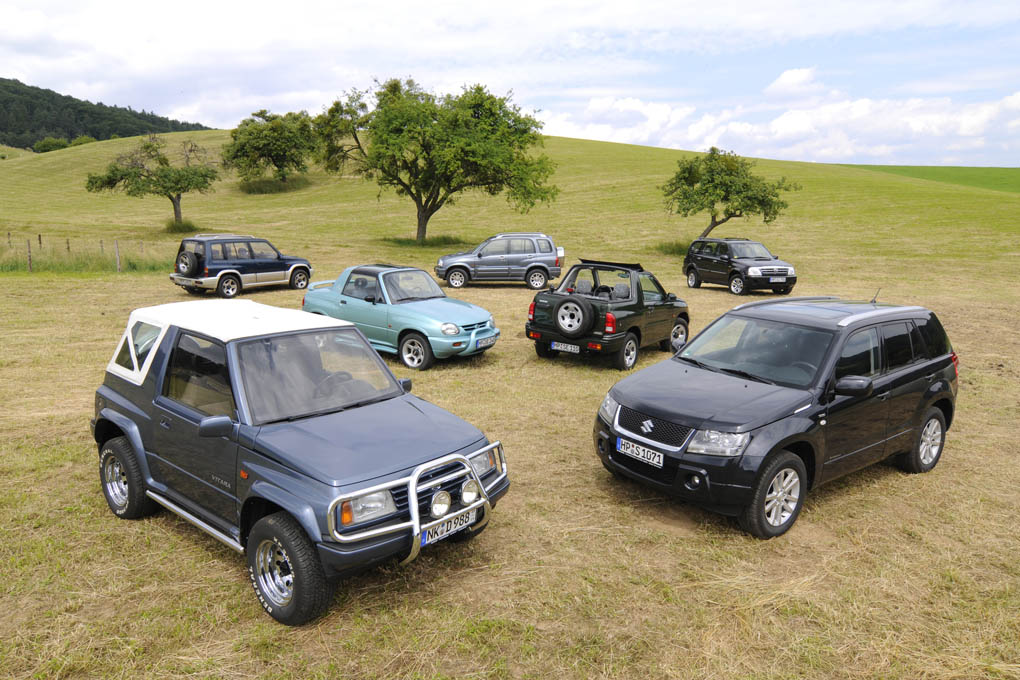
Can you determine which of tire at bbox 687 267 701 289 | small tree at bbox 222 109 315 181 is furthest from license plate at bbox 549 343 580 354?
small tree at bbox 222 109 315 181

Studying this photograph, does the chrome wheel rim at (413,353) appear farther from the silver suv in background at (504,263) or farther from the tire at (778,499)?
the silver suv in background at (504,263)

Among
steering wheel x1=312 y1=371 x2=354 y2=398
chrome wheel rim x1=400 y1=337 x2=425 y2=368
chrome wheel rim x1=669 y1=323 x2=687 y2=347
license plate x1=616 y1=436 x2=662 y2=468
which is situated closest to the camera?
steering wheel x1=312 y1=371 x2=354 y2=398

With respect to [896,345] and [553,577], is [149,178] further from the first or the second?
[896,345]

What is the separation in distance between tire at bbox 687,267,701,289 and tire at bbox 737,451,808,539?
1871cm

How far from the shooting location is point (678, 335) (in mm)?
12570

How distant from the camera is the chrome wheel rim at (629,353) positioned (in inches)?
424

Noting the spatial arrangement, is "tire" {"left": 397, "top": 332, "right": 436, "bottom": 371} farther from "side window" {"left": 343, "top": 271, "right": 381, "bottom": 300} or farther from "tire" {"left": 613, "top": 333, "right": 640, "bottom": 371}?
"tire" {"left": 613, "top": 333, "right": 640, "bottom": 371}

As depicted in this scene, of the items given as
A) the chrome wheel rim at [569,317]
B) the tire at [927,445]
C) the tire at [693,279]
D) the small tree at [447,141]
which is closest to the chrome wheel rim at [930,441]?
the tire at [927,445]

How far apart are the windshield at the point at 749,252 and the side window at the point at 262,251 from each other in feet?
51.3

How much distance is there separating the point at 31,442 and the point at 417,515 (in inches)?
223

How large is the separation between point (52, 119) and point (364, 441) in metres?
152

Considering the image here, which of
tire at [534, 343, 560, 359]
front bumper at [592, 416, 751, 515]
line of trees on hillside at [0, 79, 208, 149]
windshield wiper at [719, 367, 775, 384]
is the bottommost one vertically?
tire at [534, 343, 560, 359]

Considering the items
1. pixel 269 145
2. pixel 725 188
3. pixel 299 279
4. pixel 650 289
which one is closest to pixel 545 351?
pixel 650 289

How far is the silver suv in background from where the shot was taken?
21.5 m
